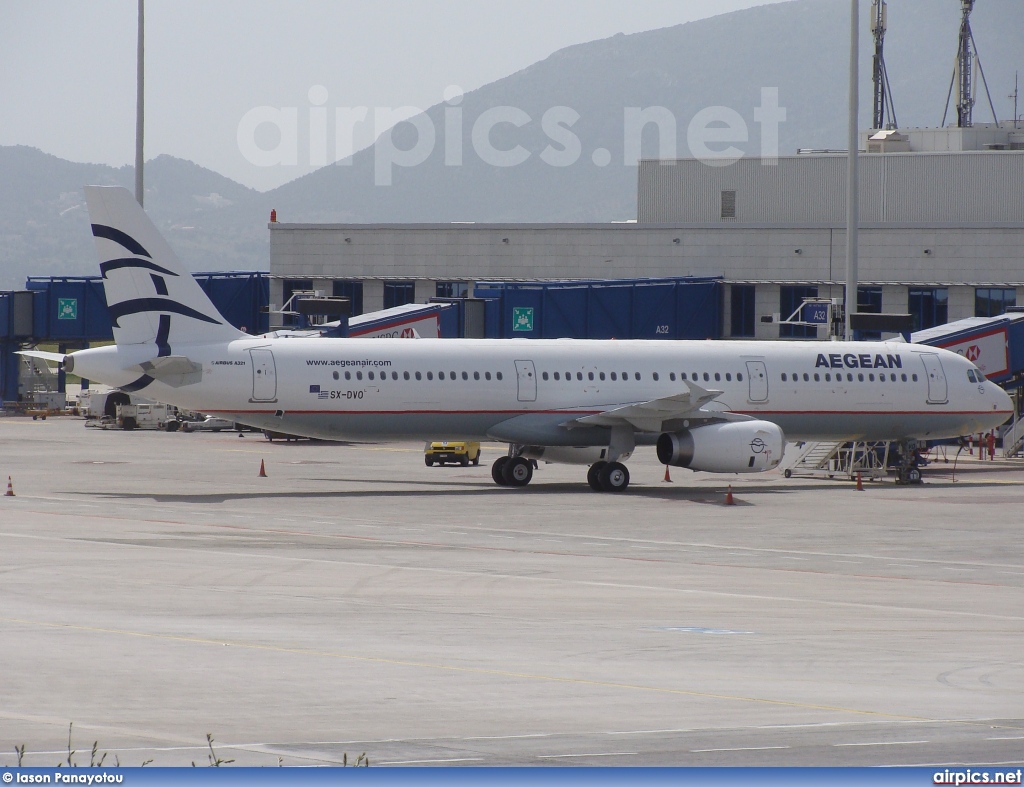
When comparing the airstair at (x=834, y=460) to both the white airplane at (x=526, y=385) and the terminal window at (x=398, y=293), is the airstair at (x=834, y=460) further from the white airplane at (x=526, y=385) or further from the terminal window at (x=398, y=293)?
the terminal window at (x=398, y=293)

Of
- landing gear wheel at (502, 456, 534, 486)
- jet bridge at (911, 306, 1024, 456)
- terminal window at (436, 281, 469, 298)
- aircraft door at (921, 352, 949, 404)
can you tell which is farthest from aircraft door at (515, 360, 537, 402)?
terminal window at (436, 281, 469, 298)

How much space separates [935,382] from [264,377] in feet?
64.5

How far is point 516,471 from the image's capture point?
41250 millimetres

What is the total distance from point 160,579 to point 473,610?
16.3 ft

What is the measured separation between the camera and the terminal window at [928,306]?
7131 cm

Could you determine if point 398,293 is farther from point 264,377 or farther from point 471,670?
point 471,670

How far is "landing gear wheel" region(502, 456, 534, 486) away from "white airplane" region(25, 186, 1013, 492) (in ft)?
0.18

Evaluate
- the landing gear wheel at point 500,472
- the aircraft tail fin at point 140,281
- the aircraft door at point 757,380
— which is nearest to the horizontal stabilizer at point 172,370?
the aircraft tail fin at point 140,281

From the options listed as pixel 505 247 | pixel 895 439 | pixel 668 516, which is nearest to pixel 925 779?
pixel 668 516

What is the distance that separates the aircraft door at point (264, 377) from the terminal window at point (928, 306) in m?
41.9

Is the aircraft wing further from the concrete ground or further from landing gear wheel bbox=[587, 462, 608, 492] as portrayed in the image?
A: the concrete ground

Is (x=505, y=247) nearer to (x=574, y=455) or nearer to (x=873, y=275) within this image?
(x=873, y=275)

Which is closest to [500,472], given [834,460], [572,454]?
[572,454]

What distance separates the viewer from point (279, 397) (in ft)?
123
